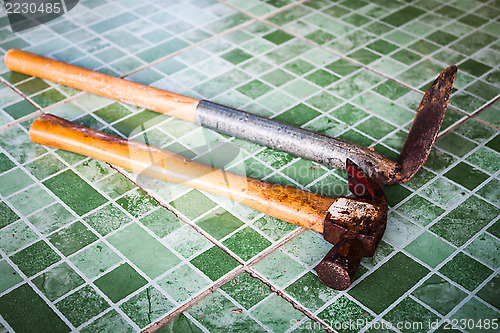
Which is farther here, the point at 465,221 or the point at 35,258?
the point at 465,221

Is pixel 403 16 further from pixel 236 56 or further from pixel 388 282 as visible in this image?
pixel 388 282

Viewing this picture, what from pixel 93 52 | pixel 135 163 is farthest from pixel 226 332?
pixel 93 52

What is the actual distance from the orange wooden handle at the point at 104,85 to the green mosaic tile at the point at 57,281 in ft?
3.61

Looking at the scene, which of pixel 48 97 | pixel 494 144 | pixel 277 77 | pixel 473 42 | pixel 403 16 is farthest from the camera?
pixel 403 16

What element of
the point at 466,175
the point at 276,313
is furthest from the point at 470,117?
the point at 276,313

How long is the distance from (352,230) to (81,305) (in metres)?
1.11

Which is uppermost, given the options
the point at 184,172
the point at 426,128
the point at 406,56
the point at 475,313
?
the point at 426,128

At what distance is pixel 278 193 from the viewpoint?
2.42 m

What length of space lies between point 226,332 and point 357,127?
4.87 feet

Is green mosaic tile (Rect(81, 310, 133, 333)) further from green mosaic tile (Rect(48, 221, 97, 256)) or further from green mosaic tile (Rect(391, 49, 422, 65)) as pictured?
green mosaic tile (Rect(391, 49, 422, 65))

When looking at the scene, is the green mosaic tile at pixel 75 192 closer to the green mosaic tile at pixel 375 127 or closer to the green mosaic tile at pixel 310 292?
the green mosaic tile at pixel 310 292

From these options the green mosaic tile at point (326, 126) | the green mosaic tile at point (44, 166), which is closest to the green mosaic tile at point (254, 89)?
the green mosaic tile at point (326, 126)

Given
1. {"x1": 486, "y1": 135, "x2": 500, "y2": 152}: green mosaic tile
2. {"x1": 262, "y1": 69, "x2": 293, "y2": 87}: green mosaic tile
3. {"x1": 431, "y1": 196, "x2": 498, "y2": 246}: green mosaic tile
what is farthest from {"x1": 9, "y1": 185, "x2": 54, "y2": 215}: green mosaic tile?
{"x1": 486, "y1": 135, "x2": 500, "y2": 152}: green mosaic tile

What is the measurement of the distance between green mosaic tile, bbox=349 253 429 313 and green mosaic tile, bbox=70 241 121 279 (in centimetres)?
101
